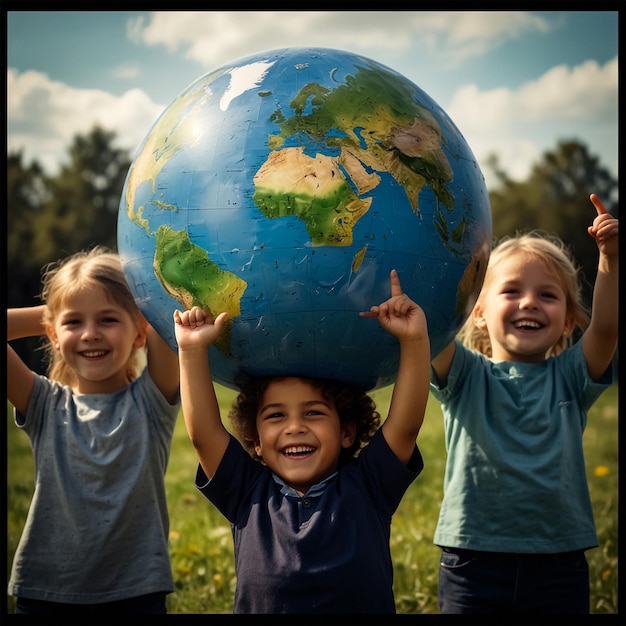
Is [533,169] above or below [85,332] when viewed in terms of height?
above

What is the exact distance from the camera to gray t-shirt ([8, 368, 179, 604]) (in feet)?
14.5

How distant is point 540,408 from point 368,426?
108 cm

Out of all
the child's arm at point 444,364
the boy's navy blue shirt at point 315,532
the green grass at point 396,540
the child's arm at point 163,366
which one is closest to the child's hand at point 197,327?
the boy's navy blue shirt at point 315,532

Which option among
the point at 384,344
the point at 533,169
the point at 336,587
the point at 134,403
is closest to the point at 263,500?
the point at 336,587

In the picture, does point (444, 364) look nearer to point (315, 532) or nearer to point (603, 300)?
point (603, 300)

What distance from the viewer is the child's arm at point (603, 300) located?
14.3ft

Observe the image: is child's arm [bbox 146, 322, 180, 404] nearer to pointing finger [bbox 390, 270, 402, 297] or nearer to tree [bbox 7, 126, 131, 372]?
pointing finger [bbox 390, 270, 402, 297]

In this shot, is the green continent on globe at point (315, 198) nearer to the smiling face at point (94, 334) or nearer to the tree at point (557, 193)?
the smiling face at point (94, 334)

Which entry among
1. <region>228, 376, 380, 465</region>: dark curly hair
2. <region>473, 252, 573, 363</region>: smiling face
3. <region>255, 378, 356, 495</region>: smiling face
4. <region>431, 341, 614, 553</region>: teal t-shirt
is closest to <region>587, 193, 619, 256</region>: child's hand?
<region>473, 252, 573, 363</region>: smiling face

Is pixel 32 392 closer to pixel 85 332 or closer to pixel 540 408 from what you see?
pixel 85 332

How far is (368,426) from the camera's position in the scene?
398 cm

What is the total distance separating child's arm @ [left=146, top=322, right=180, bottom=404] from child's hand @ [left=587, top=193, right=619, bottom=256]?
7.03ft

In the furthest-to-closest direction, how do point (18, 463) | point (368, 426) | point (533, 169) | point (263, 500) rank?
1. point (533, 169)
2. point (18, 463)
3. point (368, 426)
4. point (263, 500)

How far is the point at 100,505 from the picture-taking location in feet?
14.5
